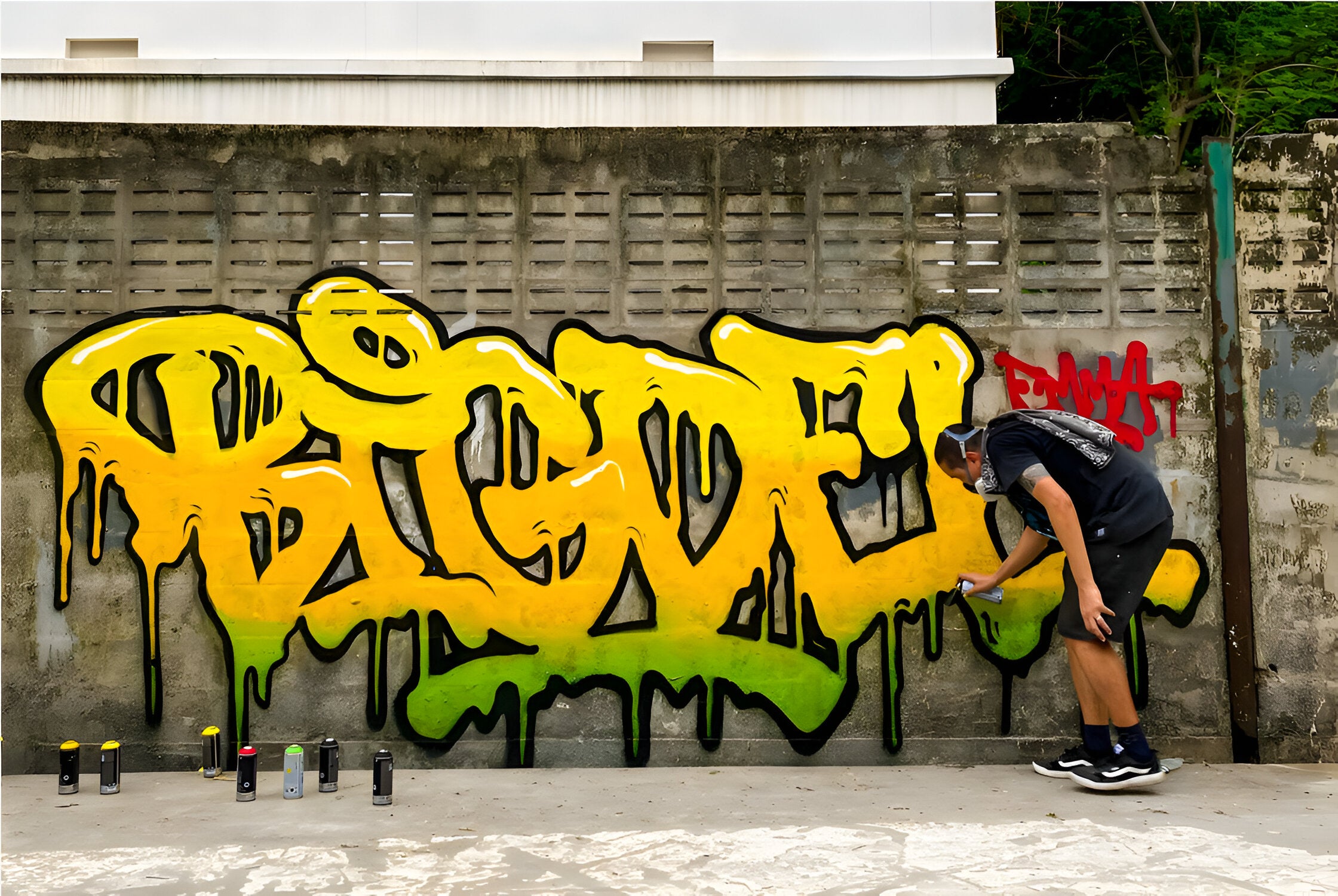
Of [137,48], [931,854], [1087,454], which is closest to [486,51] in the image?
[137,48]

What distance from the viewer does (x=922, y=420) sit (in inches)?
175

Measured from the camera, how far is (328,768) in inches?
156

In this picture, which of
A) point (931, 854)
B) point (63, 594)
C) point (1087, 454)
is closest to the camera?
point (931, 854)

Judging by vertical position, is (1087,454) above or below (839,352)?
below

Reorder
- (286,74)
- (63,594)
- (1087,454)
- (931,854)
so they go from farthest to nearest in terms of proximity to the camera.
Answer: (286,74) → (63,594) → (1087,454) → (931,854)

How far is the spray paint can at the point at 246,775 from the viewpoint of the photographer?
12.6 ft

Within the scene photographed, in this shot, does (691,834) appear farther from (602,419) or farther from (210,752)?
(210,752)

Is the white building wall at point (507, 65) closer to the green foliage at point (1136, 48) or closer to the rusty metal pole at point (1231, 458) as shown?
the green foliage at point (1136, 48)

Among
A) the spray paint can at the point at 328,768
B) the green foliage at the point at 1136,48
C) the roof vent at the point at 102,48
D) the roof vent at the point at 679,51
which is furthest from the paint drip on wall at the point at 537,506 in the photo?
the roof vent at the point at 102,48

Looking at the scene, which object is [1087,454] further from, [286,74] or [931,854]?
[286,74]

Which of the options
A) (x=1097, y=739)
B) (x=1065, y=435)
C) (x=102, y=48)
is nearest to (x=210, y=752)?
(x=1097, y=739)

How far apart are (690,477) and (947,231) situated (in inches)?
65.7

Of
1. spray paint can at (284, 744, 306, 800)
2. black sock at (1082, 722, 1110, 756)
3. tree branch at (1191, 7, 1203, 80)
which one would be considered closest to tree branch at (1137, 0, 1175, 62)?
tree branch at (1191, 7, 1203, 80)

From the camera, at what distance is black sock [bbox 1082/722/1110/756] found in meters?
3.98
